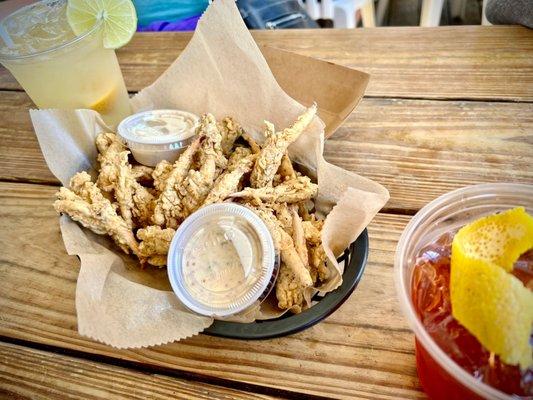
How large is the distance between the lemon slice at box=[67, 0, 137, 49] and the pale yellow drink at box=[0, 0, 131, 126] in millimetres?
31

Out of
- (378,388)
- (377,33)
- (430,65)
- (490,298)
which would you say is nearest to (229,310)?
(378,388)

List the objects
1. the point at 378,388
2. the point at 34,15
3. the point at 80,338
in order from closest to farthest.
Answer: the point at 378,388 → the point at 80,338 → the point at 34,15

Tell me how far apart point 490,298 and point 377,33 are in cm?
118

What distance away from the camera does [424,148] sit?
1054 mm

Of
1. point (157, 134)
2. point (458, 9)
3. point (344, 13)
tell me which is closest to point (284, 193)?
point (157, 134)

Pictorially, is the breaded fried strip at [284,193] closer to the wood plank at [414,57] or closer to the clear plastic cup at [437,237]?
the clear plastic cup at [437,237]

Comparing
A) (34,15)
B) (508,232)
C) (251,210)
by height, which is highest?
(34,15)

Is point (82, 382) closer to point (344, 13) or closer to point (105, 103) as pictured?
point (105, 103)

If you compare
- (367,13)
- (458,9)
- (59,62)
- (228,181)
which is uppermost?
(59,62)

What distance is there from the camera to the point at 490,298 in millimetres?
480

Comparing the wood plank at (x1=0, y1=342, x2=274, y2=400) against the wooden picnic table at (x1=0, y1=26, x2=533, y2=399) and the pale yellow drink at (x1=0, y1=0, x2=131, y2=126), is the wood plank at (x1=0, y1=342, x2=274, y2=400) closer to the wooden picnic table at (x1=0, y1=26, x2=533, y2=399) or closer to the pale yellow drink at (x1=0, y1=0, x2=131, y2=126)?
the wooden picnic table at (x1=0, y1=26, x2=533, y2=399)

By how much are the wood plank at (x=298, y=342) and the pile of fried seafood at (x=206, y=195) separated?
0.08 m

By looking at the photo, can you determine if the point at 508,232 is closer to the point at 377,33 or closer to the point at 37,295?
the point at 37,295

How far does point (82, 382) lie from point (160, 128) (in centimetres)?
56
